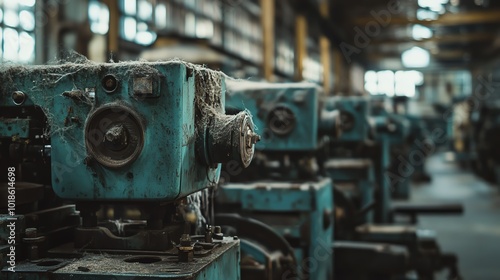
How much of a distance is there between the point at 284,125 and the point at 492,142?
811 cm

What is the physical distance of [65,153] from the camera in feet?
5.19

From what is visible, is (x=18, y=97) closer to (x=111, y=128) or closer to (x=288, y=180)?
(x=111, y=128)

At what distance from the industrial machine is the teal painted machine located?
36.0 inches

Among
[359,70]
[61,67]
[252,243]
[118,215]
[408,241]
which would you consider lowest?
[408,241]

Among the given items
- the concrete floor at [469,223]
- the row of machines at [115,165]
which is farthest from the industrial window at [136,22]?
the row of machines at [115,165]

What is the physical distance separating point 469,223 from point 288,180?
4.91 meters

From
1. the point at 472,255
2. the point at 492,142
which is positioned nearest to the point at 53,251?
the point at 472,255

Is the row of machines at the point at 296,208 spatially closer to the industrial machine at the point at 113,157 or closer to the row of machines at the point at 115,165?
the row of machines at the point at 115,165

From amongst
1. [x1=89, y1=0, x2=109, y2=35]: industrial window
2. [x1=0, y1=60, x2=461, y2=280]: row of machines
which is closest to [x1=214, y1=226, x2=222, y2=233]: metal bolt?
[x1=0, y1=60, x2=461, y2=280]: row of machines

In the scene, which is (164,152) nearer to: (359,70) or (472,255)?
(472,255)

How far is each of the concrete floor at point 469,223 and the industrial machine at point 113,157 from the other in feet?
12.5

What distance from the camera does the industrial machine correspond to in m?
1.50

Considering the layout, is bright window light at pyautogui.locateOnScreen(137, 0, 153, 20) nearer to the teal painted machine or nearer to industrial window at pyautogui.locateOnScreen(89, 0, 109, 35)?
industrial window at pyautogui.locateOnScreen(89, 0, 109, 35)

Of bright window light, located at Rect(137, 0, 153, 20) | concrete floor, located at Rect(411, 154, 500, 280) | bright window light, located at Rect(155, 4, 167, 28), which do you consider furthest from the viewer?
bright window light, located at Rect(155, 4, 167, 28)
